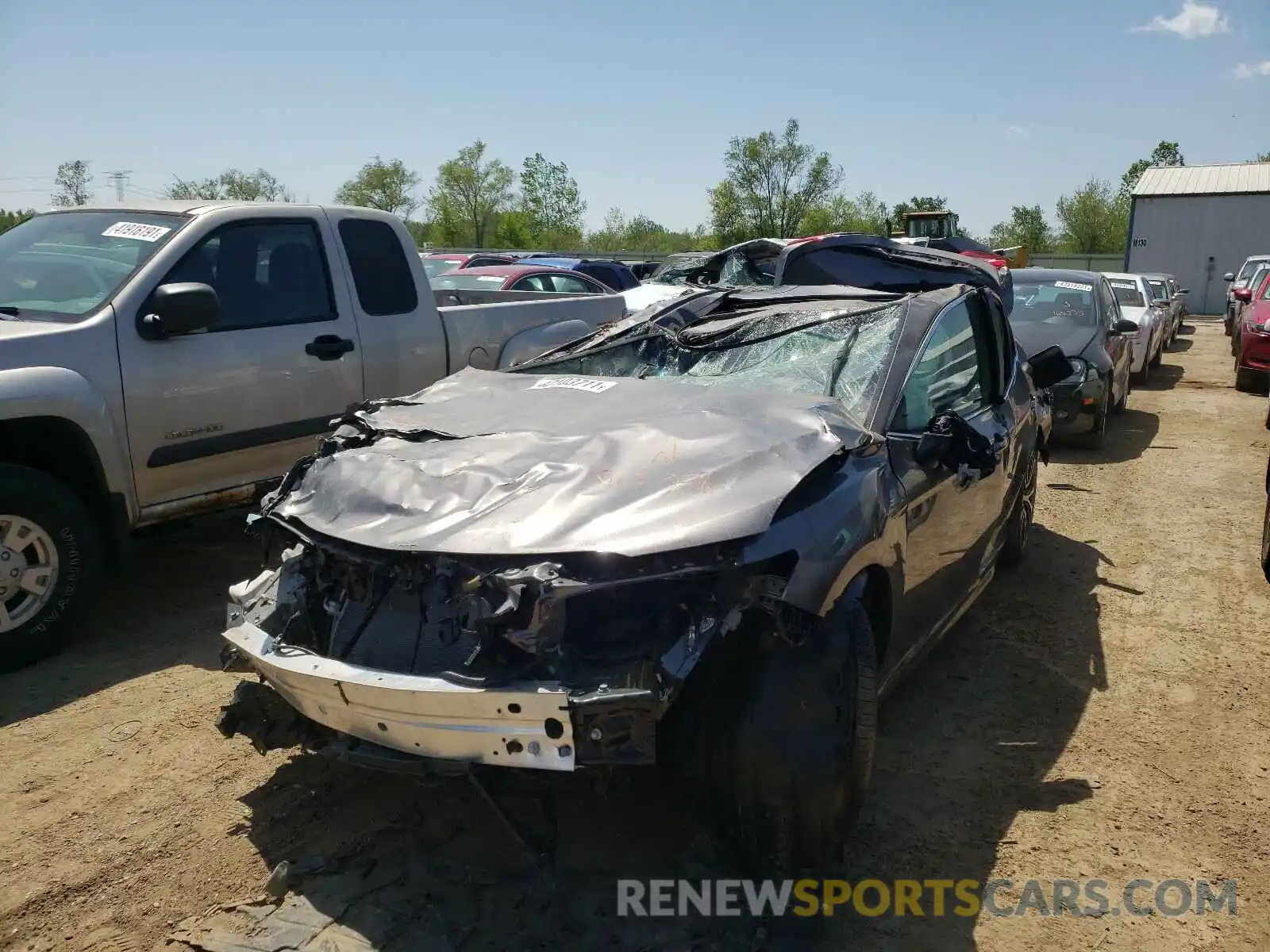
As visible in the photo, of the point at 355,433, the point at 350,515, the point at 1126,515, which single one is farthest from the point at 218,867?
the point at 1126,515

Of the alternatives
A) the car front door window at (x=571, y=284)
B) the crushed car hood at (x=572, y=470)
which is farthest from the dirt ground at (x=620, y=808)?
the car front door window at (x=571, y=284)

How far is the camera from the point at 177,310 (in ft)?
15.2

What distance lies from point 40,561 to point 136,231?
181cm

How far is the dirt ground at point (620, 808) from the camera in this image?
2730 millimetres

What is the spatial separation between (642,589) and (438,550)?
56cm

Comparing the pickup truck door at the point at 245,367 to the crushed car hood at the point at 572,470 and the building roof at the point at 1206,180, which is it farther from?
the building roof at the point at 1206,180

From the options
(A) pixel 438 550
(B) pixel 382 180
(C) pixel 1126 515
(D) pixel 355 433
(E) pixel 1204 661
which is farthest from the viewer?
(B) pixel 382 180

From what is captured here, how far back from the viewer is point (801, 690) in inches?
105

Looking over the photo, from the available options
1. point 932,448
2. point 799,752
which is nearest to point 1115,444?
point 932,448

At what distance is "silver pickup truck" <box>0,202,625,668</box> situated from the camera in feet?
14.4

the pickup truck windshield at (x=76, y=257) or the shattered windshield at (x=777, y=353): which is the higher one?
the pickup truck windshield at (x=76, y=257)

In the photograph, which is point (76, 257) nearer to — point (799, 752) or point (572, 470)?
point (572, 470)

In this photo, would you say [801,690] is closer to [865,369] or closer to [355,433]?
[865,369]

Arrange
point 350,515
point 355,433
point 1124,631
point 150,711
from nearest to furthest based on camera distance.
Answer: point 350,515
point 355,433
point 150,711
point 1124,631
